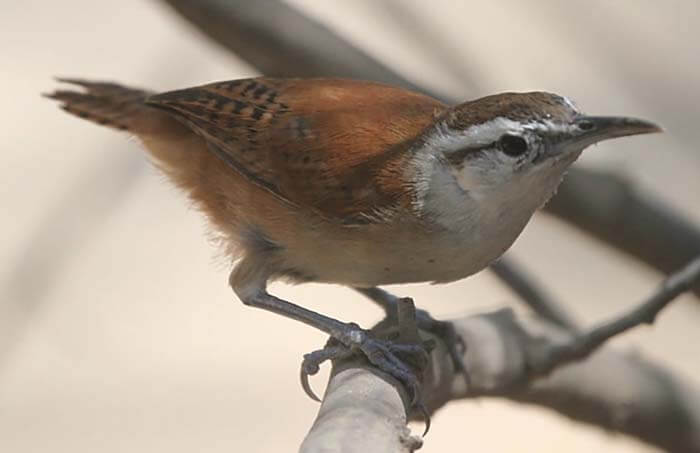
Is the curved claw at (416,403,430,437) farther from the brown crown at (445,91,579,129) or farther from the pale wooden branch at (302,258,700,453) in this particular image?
the brown crown at (445,91,579,129)

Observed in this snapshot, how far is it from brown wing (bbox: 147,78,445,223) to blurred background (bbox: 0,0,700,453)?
1274 mm

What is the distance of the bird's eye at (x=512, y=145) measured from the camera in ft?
8.52

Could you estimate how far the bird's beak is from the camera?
2.51m

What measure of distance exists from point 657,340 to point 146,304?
2256mm

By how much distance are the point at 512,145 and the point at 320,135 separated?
0.54 metres

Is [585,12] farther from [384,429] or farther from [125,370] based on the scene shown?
[384,429]

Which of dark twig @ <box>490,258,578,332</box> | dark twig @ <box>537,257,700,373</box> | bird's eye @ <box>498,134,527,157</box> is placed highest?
bird's eye @ <box>498,134,527,157</box>

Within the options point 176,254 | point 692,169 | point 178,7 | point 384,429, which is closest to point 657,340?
point 692,169

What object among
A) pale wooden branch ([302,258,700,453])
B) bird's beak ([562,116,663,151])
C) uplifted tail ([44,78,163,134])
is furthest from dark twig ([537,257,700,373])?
uplifted tail ([44,78,163,134])

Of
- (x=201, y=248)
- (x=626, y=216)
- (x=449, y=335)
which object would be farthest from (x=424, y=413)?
(x=201, y=248)

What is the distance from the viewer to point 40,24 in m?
6.60

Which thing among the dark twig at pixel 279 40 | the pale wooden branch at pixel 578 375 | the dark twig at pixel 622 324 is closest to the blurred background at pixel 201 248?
Answer: the dark twig at pixel 279 40

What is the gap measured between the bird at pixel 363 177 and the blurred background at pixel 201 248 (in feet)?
4.20

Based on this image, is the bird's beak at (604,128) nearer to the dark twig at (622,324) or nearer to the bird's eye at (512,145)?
the bird's eye at (512,145)
